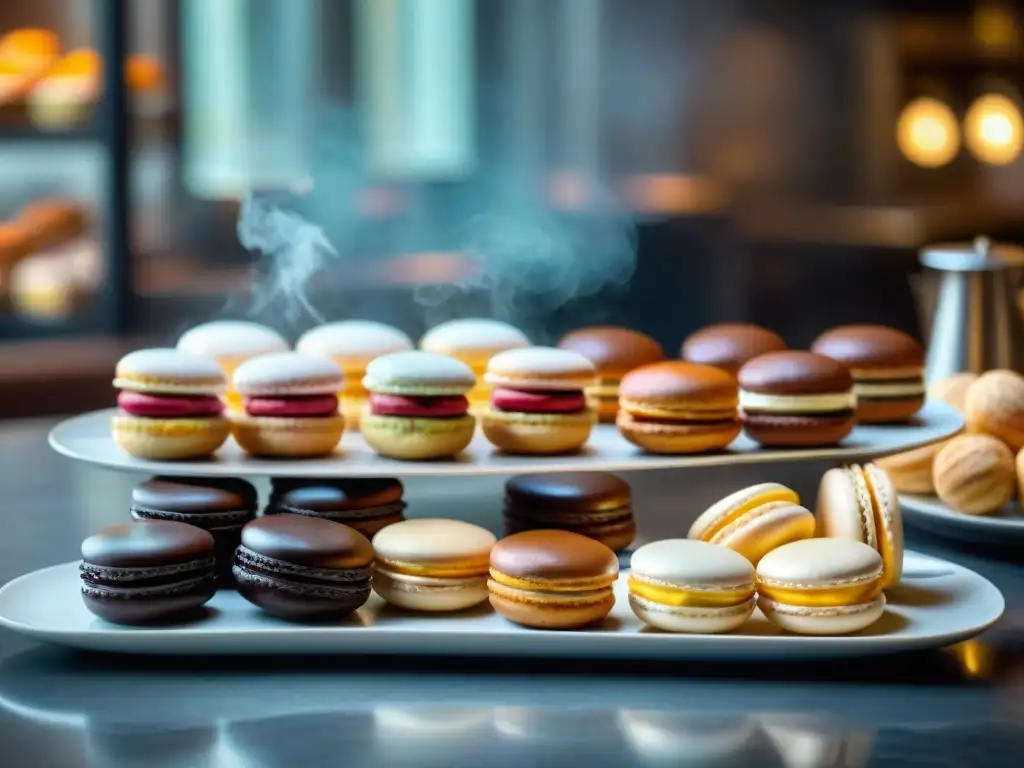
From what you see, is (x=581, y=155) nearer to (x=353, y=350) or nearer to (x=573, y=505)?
(x=353, y=350)

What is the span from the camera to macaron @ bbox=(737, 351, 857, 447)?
1.24 metres

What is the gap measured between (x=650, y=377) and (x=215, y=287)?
101 inches

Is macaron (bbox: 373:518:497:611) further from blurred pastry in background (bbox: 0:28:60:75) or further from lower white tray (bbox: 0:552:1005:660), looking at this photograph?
blurred pastry in background (bbox: 0:28:60:75)

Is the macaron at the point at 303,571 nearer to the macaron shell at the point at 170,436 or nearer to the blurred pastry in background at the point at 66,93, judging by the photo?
the macaron shell at the point at 170,436

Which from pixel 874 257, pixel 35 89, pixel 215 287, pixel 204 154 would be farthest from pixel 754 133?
pixel 35 89

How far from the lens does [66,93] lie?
3.13 m

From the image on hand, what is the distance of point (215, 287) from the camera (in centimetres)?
364

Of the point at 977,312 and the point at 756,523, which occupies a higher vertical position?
the point at 977,312

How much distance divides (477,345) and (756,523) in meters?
0.41

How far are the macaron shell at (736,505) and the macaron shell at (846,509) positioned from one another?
0.03m

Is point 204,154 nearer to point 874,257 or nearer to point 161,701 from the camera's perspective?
point 874,257

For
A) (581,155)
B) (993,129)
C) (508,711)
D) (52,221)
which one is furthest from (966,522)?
(993,129)

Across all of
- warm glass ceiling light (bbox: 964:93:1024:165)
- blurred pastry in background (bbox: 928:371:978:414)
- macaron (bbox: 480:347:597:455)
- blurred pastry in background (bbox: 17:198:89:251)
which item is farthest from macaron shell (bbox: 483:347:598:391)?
warm glass ceiling light (bbox: 964:93:1024:165)

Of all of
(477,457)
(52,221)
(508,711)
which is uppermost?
(52,221)
